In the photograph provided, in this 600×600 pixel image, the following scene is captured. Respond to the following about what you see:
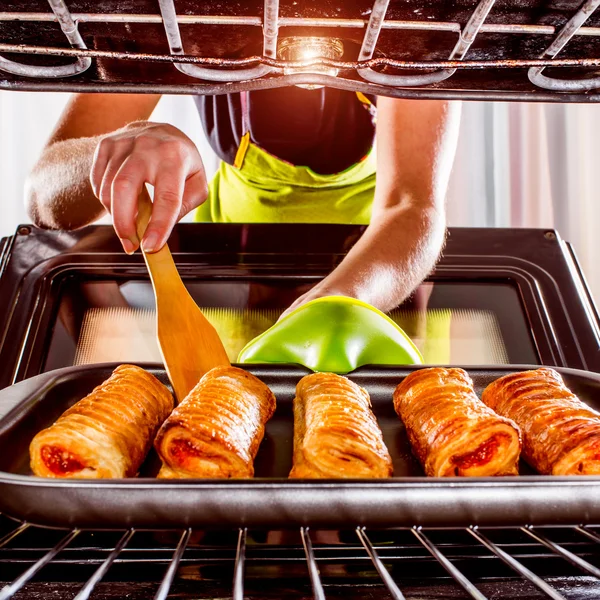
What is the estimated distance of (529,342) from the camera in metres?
1.50

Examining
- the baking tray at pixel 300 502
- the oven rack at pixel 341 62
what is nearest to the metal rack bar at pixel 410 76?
the oven rack at pixel 341 62

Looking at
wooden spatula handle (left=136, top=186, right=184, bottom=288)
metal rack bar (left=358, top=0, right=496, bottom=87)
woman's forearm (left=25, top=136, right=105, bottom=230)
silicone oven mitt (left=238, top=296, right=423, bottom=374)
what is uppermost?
woman's forearm (left=25, top=136, right=105, bottom=230)

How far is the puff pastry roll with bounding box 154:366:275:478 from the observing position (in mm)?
1014

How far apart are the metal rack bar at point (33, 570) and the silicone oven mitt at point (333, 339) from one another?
2.12 feet

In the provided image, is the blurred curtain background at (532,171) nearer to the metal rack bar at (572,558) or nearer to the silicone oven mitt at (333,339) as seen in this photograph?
the silicone oven mitt at (333,339)

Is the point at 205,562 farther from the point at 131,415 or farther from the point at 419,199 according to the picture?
the point at 419,199

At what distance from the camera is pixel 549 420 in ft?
3.68

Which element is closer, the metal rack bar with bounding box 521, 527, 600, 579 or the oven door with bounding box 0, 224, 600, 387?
the metal rack bar with bounding box 521, 527, 600, 579

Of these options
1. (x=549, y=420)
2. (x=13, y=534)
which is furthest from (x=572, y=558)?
(x=13, y=534)

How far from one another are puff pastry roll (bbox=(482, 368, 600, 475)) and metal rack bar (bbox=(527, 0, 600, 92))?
53 centimetres

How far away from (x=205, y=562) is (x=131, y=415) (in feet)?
1.37

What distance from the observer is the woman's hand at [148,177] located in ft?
4.32

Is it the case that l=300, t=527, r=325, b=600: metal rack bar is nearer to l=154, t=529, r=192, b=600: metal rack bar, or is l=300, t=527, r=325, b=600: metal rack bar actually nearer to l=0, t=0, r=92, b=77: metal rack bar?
l=154, t=529, r=192, b=600: metal rack bar

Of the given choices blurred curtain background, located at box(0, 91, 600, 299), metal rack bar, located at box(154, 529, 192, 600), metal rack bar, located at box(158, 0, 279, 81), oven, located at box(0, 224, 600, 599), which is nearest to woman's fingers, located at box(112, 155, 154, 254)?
oven, located at box(0, 224, 600, 599)
